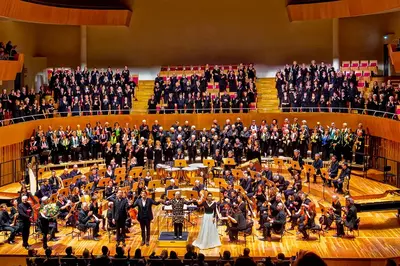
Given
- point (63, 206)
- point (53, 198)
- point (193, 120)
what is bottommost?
point (63, 206)

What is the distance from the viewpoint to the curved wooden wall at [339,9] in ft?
69.7

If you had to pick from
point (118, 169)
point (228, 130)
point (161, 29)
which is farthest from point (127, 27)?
point (118, 169)

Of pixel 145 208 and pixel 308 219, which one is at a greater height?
pixel 145 208

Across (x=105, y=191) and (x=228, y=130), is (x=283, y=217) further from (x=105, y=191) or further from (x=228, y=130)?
(x=228, y=130)

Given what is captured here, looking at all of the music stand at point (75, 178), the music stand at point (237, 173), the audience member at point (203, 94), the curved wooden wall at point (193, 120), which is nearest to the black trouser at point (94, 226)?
the music stand at point (75, 178)

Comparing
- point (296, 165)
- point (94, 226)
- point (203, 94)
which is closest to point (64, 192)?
point (94, 226)

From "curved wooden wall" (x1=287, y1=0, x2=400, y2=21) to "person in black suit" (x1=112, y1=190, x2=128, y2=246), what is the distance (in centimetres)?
1278

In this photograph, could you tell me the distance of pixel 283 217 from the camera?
1329 centimetres

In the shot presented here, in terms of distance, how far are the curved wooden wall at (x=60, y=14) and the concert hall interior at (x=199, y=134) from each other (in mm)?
75

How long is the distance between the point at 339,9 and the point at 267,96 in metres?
4.91

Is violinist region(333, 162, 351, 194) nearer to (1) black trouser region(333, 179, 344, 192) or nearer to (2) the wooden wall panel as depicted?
(1) black trouser region(333, 179, 344, 192)

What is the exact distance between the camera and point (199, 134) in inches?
800

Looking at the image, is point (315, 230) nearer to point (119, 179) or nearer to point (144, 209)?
point (144, 209)

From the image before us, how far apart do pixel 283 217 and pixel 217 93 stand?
1082 centimetres
